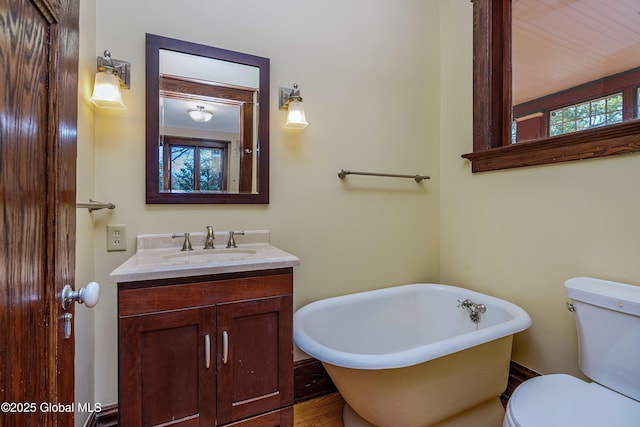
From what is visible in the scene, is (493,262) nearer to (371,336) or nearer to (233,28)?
(371,336)

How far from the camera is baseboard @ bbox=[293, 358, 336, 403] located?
1.73m

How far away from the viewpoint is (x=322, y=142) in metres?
1.85

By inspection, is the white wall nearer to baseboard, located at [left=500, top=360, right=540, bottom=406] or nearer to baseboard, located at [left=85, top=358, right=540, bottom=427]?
baseboard, located at [left=85, top=358, right=540, bottom=427]

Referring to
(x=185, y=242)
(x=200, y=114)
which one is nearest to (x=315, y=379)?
(x=185, y=242)

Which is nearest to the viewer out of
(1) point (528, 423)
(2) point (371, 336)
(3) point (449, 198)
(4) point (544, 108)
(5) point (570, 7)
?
(1) point (528, 423)

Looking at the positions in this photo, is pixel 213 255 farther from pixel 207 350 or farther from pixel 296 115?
pixel 296 115

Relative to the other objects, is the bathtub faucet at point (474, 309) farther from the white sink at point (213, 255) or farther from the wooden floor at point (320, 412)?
the white sink at point (213, 255)

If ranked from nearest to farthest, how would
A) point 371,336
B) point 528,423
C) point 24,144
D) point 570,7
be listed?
1. point 24,144
2. point 528,423
3. point 570,7
4. point 371,336

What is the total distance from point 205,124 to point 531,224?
188 cm

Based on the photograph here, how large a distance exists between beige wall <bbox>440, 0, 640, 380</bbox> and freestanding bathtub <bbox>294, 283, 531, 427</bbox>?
0.69 ft

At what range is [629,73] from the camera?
139cm

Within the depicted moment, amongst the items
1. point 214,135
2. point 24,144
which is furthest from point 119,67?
point 24,144

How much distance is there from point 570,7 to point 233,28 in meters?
1.80

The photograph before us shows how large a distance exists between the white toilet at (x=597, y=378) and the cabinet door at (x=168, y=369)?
106cm
